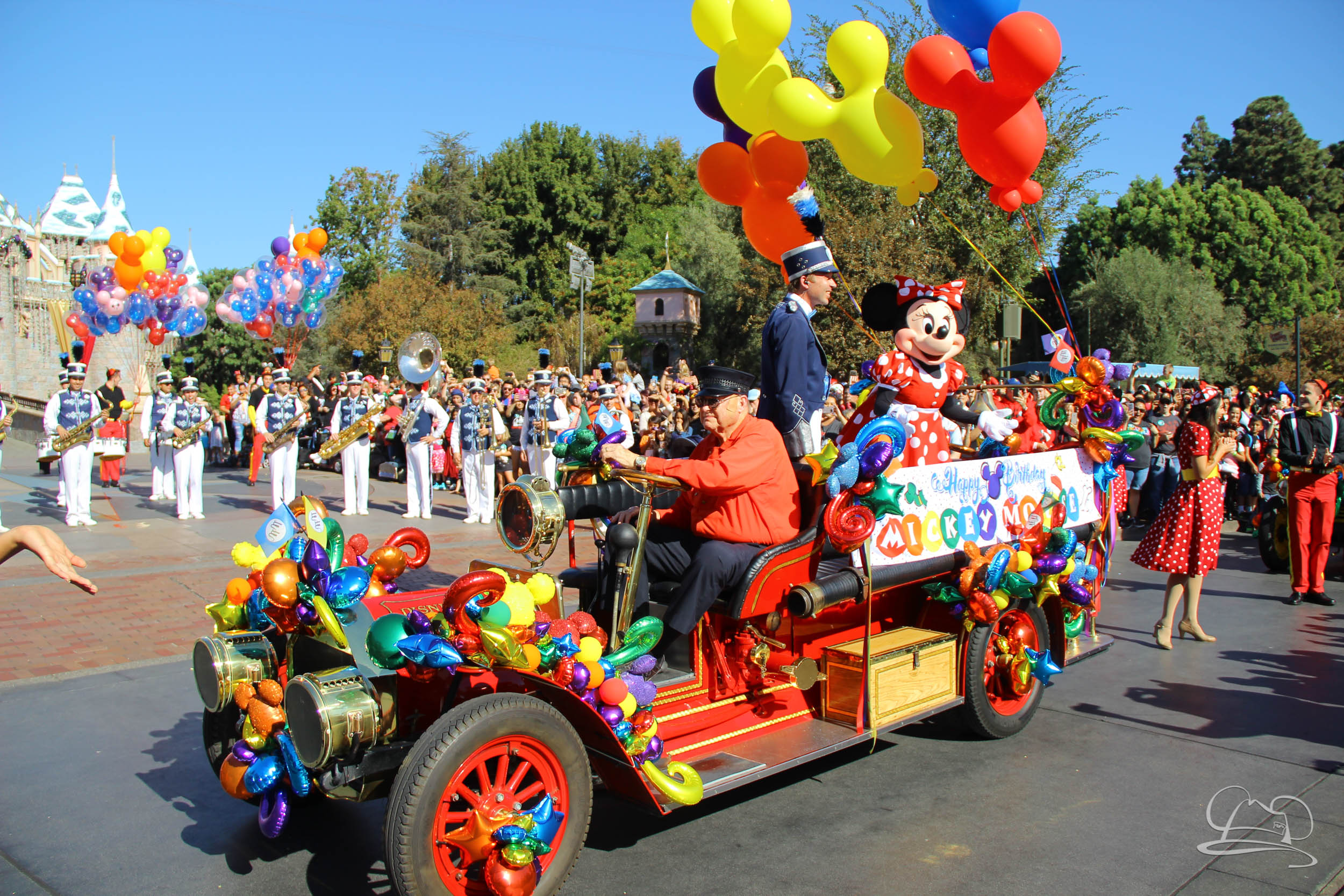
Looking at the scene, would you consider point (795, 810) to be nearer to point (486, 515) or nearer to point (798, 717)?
point (798, 717)

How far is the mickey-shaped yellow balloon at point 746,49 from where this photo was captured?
5891 mm

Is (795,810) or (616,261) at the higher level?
(616,261)

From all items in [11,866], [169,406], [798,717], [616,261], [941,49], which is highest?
[616,261]

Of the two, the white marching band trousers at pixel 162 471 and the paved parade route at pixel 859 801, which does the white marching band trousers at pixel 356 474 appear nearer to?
the white marching band trousers at pixel 162 471

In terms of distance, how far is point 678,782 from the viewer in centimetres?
336

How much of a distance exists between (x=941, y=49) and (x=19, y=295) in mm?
45916

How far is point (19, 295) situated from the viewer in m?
40.2

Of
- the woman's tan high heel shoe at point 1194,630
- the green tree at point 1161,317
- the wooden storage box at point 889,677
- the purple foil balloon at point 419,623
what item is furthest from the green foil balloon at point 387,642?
the green tree at point 1161,317

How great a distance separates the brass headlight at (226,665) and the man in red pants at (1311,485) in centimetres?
842

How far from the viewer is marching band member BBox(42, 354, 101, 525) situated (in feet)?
37.9

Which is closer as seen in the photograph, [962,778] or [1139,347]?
[962,778]

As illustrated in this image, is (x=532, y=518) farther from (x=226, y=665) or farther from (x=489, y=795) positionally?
(x=226, y=665)

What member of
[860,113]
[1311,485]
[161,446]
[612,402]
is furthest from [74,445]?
[1311,485]

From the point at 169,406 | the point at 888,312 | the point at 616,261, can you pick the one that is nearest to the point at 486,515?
the point at 169,406
